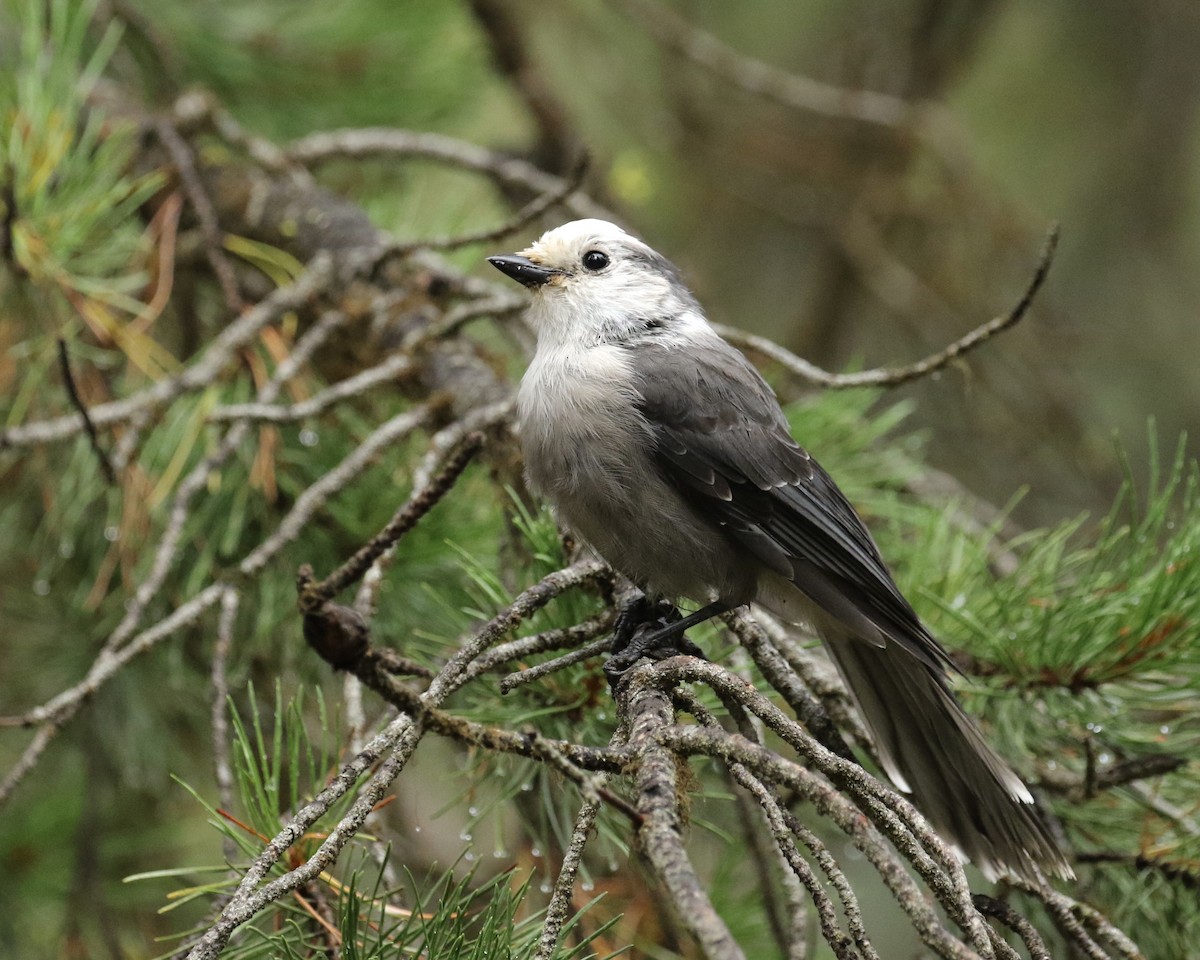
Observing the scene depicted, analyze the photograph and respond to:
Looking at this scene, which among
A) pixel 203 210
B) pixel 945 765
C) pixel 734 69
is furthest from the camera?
pixel 734 69

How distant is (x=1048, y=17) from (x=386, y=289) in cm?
461

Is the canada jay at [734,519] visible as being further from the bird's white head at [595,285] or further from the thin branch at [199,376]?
the thin branch at [199,376]

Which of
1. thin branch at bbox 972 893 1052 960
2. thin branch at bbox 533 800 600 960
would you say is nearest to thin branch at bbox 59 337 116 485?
thin branch at bbox 533 800 600 960

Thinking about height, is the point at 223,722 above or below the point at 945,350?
below

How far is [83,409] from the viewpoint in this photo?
90.7 inches

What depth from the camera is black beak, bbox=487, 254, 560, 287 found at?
2998 millimetres

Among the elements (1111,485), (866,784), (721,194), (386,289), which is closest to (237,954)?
(866,784)

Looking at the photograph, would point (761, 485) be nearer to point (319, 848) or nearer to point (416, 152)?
point (319, 848)

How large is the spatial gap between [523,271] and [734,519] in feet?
2.99

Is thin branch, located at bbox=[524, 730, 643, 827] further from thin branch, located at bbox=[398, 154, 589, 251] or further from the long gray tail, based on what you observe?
thin branch, located at bbox=[398, 154, 589, 251]

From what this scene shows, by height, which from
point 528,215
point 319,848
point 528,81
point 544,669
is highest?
point 528,81

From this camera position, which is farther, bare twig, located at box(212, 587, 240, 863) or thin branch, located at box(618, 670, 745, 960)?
bare twig, located at box(212, 587, 240, 863)

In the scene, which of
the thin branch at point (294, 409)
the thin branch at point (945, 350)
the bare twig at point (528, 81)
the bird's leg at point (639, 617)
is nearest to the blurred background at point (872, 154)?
the bare twig at point (528, 81)

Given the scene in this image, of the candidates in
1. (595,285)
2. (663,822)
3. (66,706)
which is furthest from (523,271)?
(663,822)
